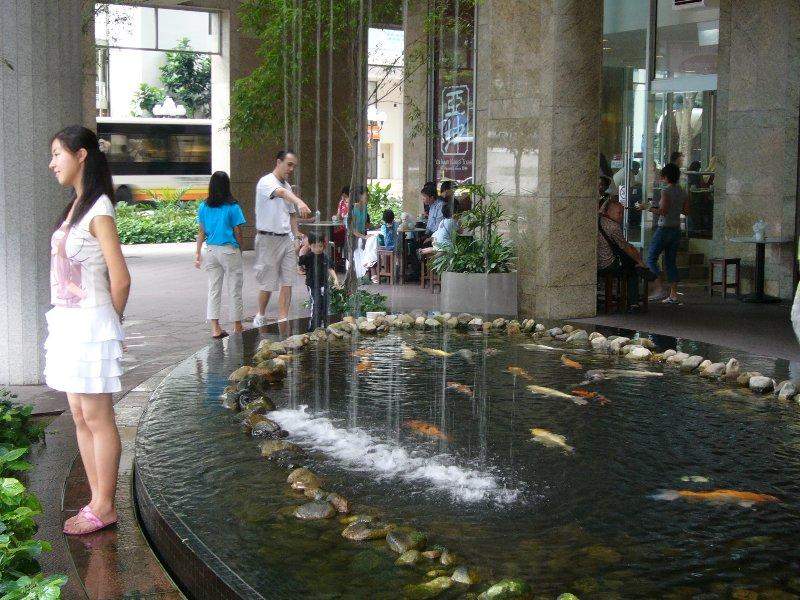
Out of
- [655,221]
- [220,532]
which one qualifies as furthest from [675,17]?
[220,532]

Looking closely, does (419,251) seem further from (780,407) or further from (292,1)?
(780,407)

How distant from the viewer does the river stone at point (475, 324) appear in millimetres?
9309

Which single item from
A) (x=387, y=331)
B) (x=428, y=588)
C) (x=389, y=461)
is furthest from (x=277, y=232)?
(x=428, y=588)

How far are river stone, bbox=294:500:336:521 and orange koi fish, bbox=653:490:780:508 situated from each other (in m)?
1.47

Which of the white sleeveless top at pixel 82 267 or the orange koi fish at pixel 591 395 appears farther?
the orange koi fish at pixel 591 395

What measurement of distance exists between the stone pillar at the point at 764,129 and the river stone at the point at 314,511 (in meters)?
11.1

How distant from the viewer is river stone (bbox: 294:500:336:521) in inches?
168

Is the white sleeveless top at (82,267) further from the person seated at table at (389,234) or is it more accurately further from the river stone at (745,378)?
the person seated at table at (389,234)

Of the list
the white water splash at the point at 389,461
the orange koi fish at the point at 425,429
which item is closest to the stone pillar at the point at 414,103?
the orange koi fish at the point at 425,429

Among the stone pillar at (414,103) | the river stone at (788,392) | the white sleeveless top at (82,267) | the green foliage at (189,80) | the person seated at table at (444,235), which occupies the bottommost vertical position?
the river stone at (788,392)

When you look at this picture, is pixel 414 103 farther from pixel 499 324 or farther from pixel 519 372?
pixel 519 372

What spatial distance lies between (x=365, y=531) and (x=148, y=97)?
43.1 m

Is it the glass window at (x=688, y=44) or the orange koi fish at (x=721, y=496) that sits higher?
the glass window at (x=688, y=44)

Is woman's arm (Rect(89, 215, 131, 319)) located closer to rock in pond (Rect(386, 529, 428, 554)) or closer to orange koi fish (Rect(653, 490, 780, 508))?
rock in pond (Rect(386, 529, 428, 554))
